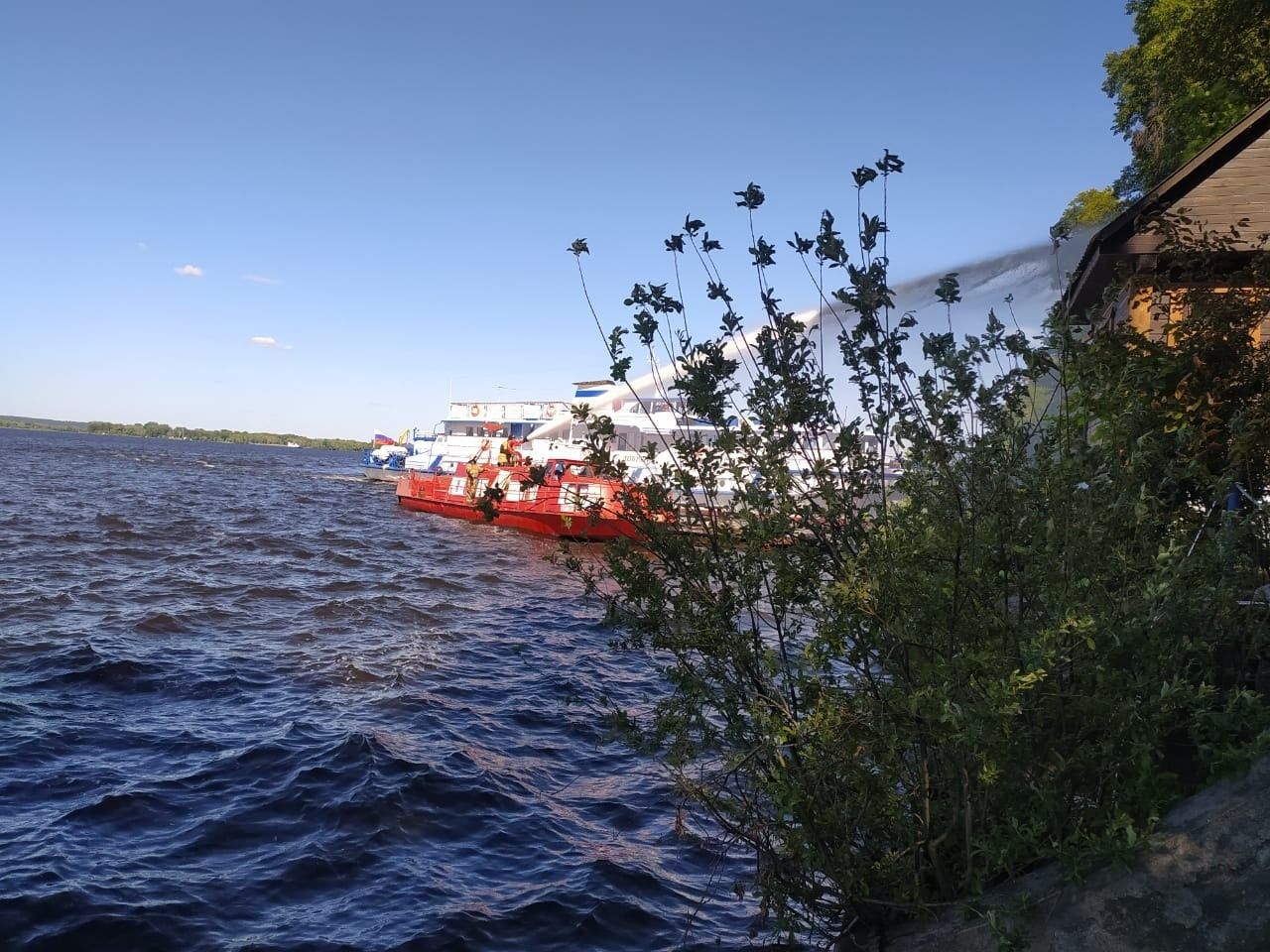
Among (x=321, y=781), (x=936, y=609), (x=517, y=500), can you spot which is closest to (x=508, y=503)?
(x=517, y=500)

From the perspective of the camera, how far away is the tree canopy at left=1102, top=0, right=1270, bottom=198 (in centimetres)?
2109

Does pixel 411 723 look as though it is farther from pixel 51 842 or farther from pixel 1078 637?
pixel 1078 637

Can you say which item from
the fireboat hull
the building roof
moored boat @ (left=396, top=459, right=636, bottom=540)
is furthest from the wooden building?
the fireboat hull

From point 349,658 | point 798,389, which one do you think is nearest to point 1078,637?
point 798,389

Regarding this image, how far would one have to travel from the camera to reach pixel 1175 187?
1293 cm

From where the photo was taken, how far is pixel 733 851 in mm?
7066

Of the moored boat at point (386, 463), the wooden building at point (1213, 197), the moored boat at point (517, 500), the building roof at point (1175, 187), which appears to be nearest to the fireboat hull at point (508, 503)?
the moored boat at point (517, 500)

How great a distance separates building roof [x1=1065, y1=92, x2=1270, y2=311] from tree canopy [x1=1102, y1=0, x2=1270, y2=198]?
26.4 feet

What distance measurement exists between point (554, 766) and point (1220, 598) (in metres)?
6.12

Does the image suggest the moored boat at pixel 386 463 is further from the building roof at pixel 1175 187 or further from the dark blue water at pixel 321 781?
the building roof at pixel 1175 187

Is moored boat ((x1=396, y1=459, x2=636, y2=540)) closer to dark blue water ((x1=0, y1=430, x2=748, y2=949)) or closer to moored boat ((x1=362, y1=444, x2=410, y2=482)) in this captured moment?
dark blue water ((x1=0, y1=430, x2=748, y2=949))

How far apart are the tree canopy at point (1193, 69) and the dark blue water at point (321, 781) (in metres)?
17.7

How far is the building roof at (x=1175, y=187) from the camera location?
11.9 metres

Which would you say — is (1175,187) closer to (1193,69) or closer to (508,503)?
(1193,69)
